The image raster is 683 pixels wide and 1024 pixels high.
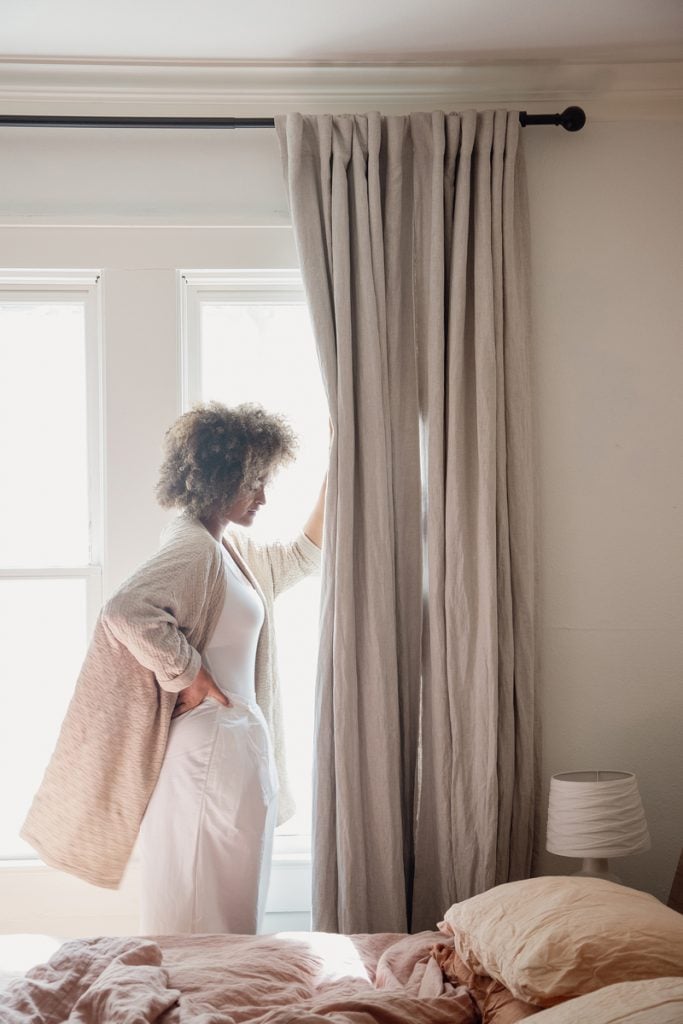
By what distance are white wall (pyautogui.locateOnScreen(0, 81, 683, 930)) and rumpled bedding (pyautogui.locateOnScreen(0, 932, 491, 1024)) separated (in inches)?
43.4

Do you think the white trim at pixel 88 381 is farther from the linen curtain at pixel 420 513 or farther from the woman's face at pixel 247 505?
the linen curtain at pixel 420 513

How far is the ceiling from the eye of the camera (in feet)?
7.76

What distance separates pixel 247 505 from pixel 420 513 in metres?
0.49

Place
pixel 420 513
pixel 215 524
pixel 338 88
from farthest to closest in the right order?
pixel 338 88
pixel 420 513
pixel 215 524

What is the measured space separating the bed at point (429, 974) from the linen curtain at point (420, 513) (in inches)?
26.5

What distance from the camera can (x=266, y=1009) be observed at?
4.93 ft

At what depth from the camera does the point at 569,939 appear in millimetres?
1467

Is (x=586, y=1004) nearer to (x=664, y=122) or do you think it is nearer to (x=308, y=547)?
(x=308, y=547)

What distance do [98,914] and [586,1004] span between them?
69.2 inches

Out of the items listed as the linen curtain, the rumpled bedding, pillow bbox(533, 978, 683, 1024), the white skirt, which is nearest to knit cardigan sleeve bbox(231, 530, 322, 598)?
the linen curtain

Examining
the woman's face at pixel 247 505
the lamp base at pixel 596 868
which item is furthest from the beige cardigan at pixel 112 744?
the lamp base at pixel 596 868

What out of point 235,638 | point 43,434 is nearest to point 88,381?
point 43,434

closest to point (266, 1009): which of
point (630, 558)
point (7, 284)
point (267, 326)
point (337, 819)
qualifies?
point (337, 819)

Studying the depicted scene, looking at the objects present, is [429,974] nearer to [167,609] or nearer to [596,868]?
[596,868]
